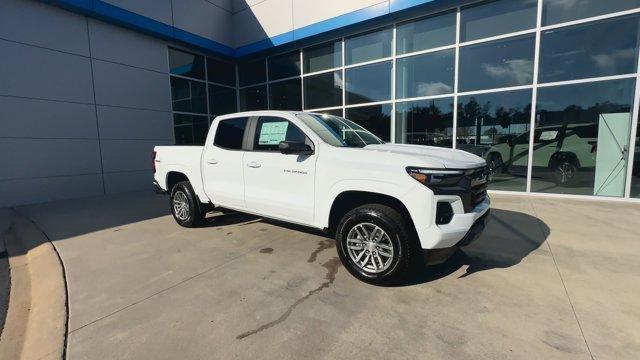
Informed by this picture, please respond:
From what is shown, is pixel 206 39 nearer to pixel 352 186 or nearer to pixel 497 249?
pixel 352 186

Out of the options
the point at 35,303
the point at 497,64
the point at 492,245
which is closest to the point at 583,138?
the point at 497,64

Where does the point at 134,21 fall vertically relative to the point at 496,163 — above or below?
above

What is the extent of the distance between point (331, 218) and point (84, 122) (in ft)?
30.2

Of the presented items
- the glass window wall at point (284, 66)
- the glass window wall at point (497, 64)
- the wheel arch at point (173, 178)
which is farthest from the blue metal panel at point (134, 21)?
the glass window wall at point (497, 64)

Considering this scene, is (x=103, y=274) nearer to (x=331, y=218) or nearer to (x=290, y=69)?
(x=331, y=218)

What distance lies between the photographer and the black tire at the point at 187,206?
5.36 meters

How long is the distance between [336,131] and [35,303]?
380 centimetres

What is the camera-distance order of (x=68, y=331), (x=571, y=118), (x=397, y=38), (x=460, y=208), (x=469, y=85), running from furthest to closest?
1. (x=397, y=38)
2. (x=469, y=85)
3. (x=571, y=118)
4. (x=460, y=208)
5. (x=68, y=331)

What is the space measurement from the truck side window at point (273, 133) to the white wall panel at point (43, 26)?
8.14 meters

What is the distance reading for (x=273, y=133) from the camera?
13.9 ft

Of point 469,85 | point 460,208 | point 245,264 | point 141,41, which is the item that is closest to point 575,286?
point 460,208

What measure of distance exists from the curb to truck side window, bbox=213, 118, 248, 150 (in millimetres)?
2609

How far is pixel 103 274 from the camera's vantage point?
146 inches

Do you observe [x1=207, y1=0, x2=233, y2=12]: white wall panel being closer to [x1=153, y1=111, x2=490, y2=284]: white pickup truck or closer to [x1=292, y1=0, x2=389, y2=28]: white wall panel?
[x1=292, y1=0, x2=389, y2=28]: white wall panel
